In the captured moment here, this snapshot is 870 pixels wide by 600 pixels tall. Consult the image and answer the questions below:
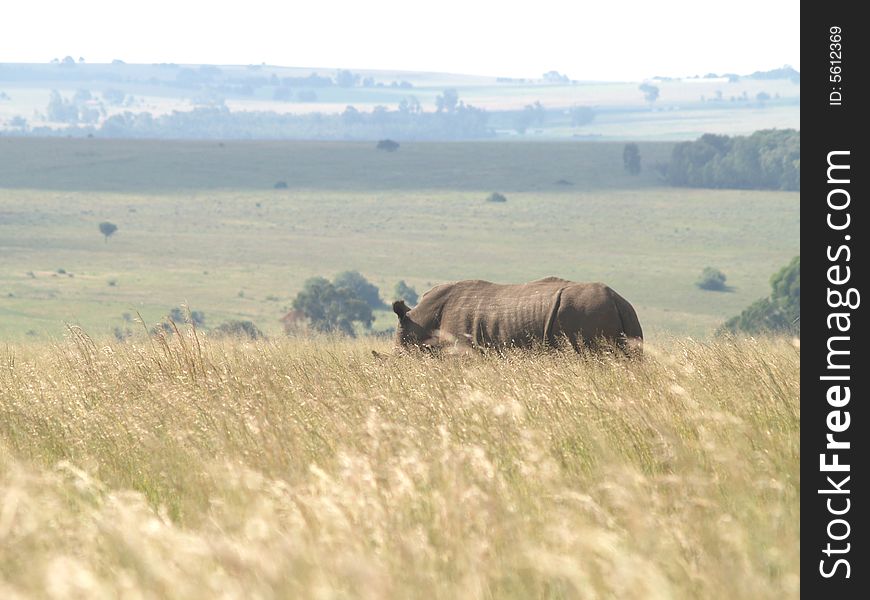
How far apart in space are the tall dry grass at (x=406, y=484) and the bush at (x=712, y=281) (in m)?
124

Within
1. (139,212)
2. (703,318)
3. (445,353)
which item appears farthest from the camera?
(139,212)

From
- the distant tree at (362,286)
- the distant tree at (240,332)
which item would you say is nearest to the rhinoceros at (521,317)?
the distant tree at (240,332)

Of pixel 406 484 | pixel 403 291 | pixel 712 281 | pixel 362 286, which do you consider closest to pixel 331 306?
pixel 362 286

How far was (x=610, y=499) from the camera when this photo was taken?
5.29m

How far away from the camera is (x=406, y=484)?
5254 mm

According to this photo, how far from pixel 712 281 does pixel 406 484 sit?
12905 cm

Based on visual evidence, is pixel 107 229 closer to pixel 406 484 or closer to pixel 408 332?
pixel 408 332

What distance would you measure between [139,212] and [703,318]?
103462 millimetres

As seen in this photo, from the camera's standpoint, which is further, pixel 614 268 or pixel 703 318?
pixel 614 268

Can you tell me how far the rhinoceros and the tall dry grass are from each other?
6.55ft

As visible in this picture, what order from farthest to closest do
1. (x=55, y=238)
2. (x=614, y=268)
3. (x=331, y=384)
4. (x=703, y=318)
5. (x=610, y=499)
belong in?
(x=55, y=238), (x=614, y=268), (x=703, y=318), (x=331, y=384), (x=610, y=499)

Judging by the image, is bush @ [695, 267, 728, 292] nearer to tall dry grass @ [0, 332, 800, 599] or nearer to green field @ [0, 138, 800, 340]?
green field @ [0, 138, 800, 340]
